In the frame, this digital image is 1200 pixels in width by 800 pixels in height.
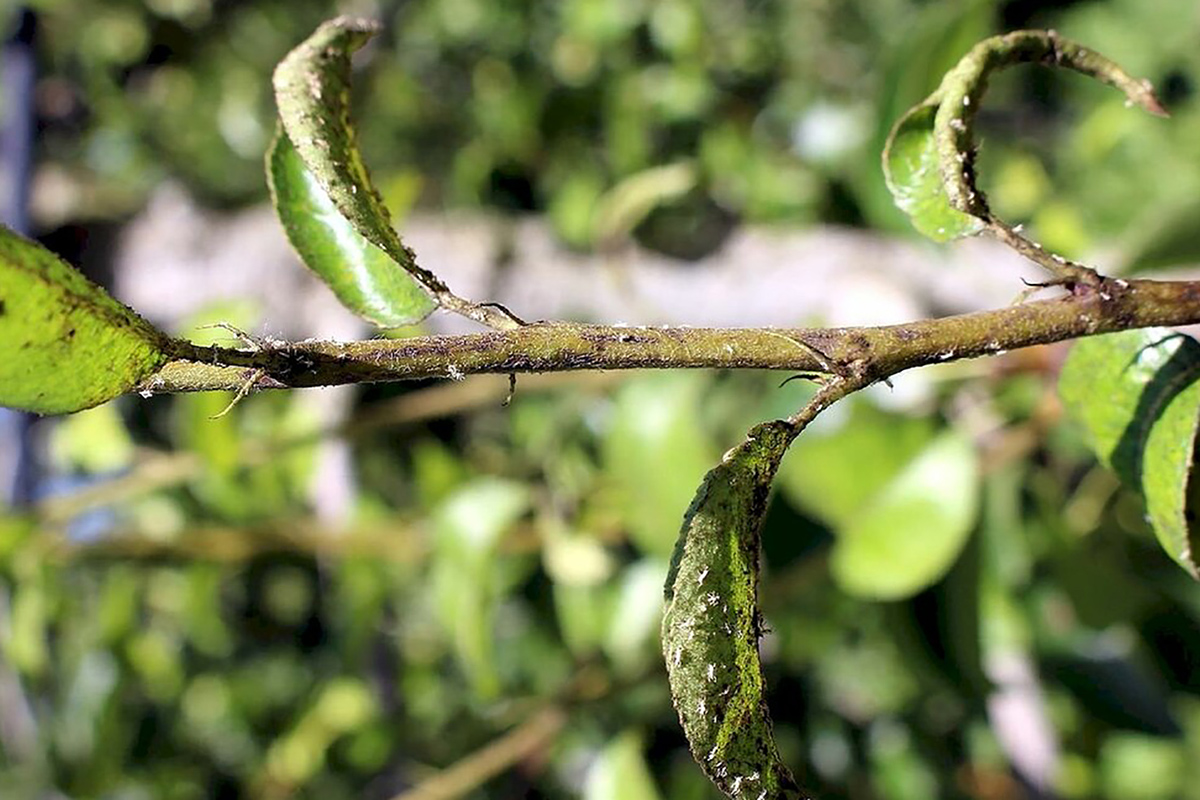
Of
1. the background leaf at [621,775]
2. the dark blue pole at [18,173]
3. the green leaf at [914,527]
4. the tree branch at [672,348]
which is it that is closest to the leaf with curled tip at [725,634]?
the tree branch at [672,348]

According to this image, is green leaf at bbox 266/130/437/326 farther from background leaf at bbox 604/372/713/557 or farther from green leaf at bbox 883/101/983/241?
background leaf at bbox 604/372/713/557

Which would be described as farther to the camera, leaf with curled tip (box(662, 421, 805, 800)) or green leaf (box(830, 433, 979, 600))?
green leaf (box(830, 433, 979, 600))

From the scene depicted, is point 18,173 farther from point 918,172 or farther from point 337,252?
point 918,172

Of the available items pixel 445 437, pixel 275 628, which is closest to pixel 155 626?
pixel 275 628

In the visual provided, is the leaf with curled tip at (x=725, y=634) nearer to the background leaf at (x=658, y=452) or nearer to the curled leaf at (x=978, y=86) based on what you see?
the curled leaf at (x=978, y=86)

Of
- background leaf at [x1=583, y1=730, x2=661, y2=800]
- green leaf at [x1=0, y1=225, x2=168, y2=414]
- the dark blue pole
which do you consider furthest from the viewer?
the dark blue pole

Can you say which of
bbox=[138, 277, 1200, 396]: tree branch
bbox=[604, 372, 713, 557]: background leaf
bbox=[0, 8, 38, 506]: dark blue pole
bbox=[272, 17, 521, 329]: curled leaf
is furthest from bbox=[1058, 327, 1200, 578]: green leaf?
bbox=[0, 8, 38, 506]: dark blue pole
